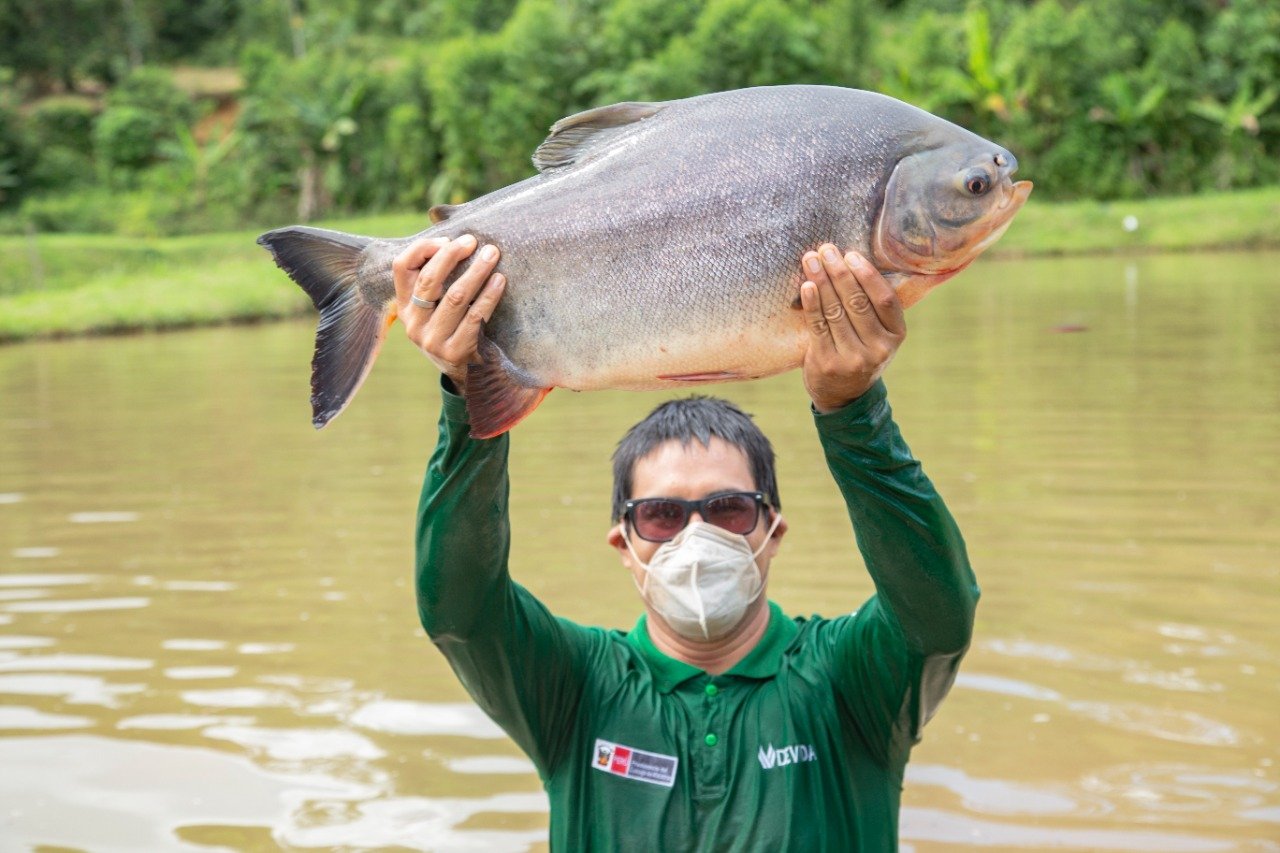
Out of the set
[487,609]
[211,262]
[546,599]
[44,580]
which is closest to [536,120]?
[211,262]

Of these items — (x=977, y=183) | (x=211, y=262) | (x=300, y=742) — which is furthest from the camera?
(x=211, y=262)

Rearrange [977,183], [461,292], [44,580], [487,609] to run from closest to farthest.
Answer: [977,183] < [461,292] < [487,609] < [44,580]

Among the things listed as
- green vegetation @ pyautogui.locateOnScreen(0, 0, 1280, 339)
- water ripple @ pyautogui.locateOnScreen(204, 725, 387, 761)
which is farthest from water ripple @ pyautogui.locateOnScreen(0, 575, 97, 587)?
green vegetation @ pyautogui.locateOnScreen(0, 0, 1280, 339)

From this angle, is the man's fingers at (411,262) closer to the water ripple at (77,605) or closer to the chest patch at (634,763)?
the chest patch at (634,763)

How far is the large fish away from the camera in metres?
2.31

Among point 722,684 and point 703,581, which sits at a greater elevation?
point 703,581

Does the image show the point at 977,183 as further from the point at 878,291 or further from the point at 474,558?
the point at 474,558

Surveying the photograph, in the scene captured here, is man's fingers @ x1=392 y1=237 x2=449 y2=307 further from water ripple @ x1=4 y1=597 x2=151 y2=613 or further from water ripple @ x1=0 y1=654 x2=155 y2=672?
water ripple @ x1=4 y1=597 x2=151 y2=613

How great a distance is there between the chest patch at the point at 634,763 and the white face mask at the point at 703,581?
265mm

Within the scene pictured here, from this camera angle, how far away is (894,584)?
2.70m

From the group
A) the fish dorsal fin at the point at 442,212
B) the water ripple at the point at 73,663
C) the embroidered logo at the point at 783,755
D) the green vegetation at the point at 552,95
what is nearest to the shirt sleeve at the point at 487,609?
the fish dorsal fin at the point at 442,212

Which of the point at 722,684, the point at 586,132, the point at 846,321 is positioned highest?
the point at 586,132

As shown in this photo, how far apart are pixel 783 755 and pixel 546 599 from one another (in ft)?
15.5

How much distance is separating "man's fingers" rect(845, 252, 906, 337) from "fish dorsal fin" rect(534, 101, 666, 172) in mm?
472
